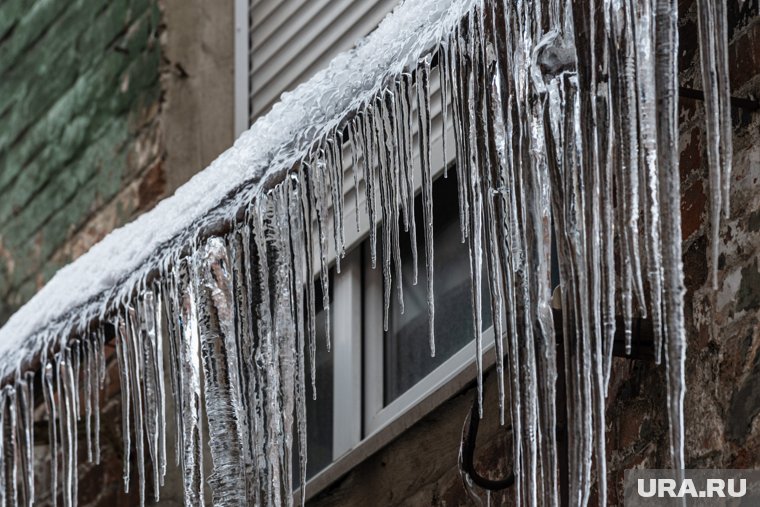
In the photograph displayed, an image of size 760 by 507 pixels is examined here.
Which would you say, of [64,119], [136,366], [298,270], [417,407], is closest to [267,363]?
[298,270]

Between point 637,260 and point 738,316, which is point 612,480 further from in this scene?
point 637,260

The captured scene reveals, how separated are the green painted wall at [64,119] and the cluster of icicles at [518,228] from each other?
1926 mm

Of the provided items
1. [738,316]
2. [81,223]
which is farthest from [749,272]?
[81,223]

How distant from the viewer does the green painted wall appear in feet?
15.4

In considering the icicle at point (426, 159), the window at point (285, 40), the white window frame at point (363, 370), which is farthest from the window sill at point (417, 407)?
the window at point (285, 40)

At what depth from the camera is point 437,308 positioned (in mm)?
3516

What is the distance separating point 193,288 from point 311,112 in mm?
430

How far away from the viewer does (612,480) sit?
9.07 ft

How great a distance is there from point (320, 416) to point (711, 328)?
1.50 meters

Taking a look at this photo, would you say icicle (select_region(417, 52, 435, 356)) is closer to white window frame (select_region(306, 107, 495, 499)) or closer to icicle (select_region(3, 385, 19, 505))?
white window frame (select_region(306, 107, 495, 499))

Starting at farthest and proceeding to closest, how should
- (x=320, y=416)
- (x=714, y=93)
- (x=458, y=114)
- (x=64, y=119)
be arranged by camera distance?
(x=64, y=119) < (x=320, y=416) < (x=458, y=114) < (x=714, y=93)

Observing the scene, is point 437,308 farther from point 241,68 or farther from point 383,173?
point 241,68

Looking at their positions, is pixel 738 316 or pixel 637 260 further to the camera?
pixel 738 316

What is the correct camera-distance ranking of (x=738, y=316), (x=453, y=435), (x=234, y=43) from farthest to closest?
(x=234, y=43), (x=453, y=435), (x=738, y=316)
